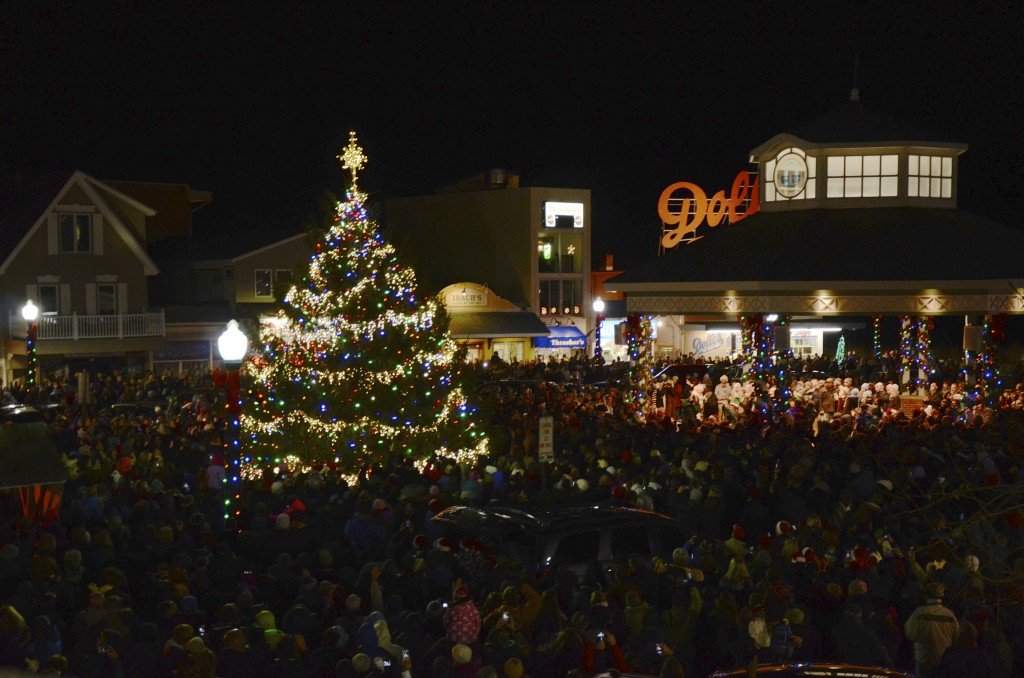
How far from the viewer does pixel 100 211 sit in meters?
43.5

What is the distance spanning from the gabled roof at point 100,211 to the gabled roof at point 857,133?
23239 mm

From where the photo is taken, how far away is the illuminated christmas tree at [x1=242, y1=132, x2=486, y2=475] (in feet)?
69.7

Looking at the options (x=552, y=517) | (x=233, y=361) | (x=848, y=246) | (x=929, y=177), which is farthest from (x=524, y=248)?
(x=552, y=517)

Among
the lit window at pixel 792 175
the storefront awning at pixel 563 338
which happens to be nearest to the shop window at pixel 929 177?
the lit window at pixel 792 175

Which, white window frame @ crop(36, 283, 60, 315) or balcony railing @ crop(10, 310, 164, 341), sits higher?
white window frame @ crop(36, 283, 60, 315)

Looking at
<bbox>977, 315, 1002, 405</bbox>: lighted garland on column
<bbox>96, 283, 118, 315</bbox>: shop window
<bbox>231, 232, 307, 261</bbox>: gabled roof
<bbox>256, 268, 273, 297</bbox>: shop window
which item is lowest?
<bbox>977, 315, 1002, 405</bbox>: lighted garland on column

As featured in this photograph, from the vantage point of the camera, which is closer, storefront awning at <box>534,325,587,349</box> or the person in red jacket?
the person in red jacket

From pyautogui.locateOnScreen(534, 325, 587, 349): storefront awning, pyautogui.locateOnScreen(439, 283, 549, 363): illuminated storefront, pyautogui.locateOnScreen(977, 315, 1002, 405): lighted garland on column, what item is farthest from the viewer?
pyautogui.locateOnScreen(534, 325, 587, 349): storefront awning

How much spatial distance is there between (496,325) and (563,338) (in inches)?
187

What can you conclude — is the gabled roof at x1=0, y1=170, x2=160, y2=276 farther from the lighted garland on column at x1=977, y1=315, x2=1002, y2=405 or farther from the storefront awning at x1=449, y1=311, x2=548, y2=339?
the lighted garland on column at x1=977, y1=315, x2=1002, y2=405

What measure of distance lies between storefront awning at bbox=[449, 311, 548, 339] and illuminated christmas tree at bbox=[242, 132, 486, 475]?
2988cm

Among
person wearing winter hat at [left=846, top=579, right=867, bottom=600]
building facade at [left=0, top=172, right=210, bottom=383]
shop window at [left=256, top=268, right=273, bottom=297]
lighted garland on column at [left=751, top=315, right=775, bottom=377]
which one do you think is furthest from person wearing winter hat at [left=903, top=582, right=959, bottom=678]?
shop window at [left=256, top=268, right=273, bottom=297]

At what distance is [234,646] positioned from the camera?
30.0 feet

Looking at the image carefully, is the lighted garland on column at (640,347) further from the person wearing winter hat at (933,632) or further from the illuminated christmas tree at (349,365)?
the person wearing winter hat at (933,632)
